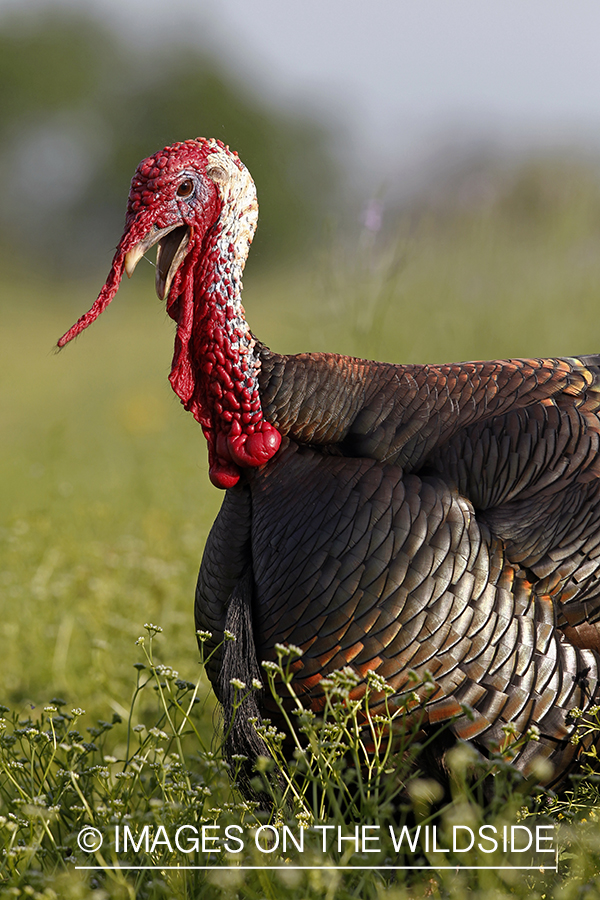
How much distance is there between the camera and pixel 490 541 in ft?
7.59

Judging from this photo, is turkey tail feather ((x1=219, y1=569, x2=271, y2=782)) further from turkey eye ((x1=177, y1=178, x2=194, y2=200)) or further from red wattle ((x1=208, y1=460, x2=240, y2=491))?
turkey eye ((x1=177, y1=178, x2=194, y2=200))

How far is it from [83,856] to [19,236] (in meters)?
16.9

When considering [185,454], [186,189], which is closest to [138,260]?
[186,189]

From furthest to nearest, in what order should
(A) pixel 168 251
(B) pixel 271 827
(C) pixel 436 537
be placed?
(A) pixel 168 251, (C) pixel 436 537, (B) pixel 271 827

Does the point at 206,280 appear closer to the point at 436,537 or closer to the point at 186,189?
the point at 186,189

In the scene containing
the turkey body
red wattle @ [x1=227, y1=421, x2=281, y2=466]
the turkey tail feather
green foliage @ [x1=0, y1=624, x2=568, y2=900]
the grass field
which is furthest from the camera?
the grass field

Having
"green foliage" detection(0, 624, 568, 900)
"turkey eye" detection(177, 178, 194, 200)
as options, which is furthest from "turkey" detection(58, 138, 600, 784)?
"green foliage" detection(0, 624, 568, 900)

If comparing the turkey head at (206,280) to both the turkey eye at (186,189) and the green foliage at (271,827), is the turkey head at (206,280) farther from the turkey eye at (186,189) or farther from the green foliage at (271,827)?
the green foliage at (271,827)

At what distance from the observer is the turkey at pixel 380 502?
7.32 feet

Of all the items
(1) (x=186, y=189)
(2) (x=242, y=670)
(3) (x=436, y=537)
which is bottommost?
(2) (x=242, y=670)

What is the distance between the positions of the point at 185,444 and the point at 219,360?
520 centimetres

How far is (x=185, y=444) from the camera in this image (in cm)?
774

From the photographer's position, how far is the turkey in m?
2.23

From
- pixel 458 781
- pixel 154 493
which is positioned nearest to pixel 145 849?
pixel 458 781
